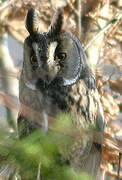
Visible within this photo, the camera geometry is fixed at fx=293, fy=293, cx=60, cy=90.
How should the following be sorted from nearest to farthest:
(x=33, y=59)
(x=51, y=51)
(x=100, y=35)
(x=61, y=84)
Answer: (x=51, y=51) < (x=33, y=59) < (x=61, y=84) < (x=100, y=35)

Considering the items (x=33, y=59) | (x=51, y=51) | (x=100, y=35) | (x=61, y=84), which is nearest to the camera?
(x=51, y=51)

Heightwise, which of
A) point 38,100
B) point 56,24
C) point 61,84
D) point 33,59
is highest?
point 56,24

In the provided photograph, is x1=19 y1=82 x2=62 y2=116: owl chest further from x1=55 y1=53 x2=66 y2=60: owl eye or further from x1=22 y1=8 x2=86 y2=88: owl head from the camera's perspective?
x1=55 y1=53 x2=66 y2=60: owl eye

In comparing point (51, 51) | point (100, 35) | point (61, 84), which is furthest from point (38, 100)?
point (100, 35)

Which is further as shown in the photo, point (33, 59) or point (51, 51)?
point (33, 59)

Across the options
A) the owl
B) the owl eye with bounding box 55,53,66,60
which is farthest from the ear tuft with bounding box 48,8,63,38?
the owl eye with bounding box 55,53,66,60

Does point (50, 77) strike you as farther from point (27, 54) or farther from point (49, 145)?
point (49, 145)

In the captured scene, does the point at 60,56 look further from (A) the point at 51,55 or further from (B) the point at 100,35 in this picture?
(B) the point at 100,35
